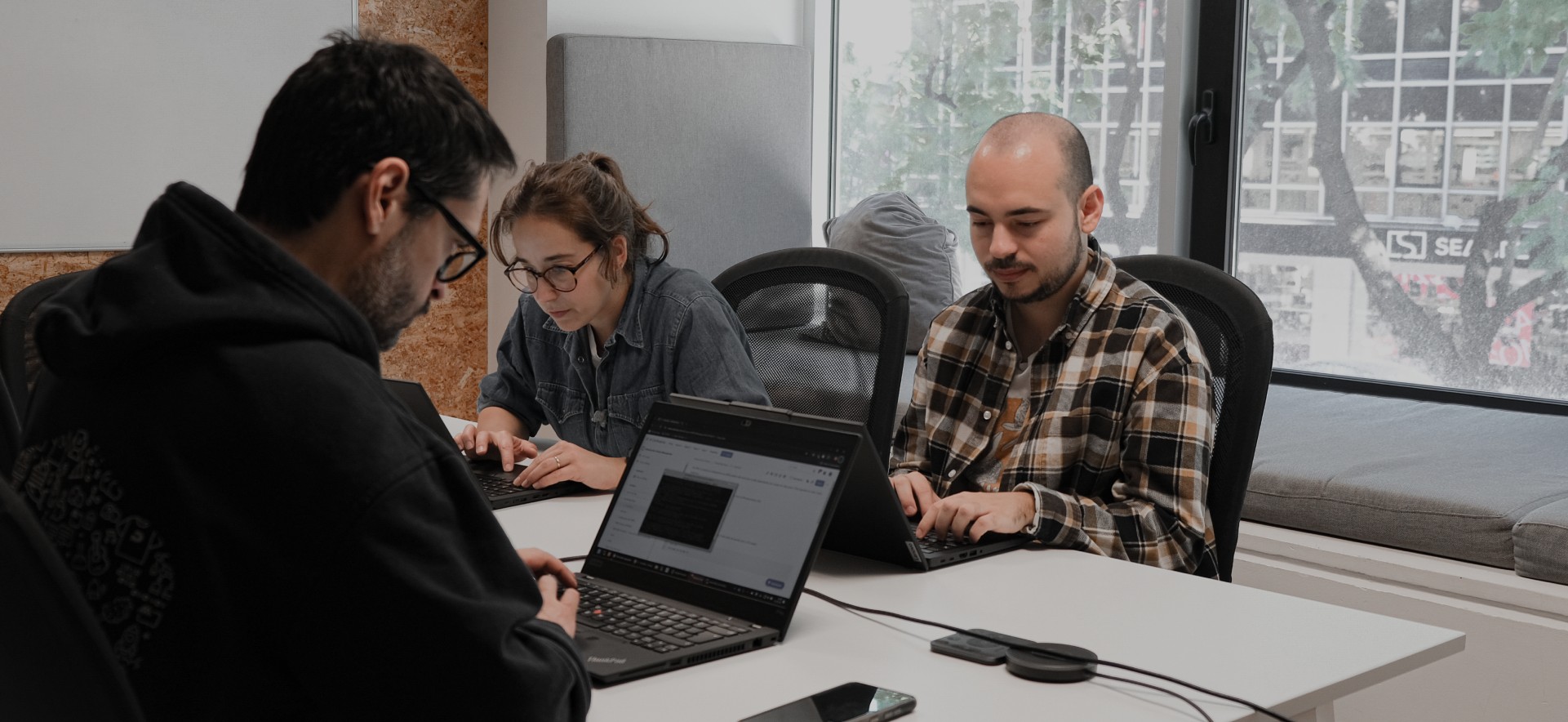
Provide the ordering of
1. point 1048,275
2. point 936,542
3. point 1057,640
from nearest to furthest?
1. point 1057,640
2. point 936,542
3. point 1048,275

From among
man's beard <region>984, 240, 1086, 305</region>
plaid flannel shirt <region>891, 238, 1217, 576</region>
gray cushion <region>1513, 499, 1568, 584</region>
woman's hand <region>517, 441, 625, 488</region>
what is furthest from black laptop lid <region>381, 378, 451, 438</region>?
gray cushion <region>1513, 499, 1568, 584</region>

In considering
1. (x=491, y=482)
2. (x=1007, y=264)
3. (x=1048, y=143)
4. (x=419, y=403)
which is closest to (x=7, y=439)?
(x=419, y=403)

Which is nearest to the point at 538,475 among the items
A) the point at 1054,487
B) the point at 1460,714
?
the point at 1054,487

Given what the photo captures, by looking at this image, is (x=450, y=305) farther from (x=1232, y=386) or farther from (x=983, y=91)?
(x=1232, y=386)

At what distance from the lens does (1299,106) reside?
3346 millimetres

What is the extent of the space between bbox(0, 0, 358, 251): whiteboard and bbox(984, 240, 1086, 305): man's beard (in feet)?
7.64

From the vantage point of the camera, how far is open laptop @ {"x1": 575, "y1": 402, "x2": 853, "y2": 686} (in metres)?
1.26

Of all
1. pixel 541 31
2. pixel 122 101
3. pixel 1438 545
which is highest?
pixel 541 31

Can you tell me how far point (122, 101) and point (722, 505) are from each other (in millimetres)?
2800

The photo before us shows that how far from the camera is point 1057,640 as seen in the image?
4.23 ft

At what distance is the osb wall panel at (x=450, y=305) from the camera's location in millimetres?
4000

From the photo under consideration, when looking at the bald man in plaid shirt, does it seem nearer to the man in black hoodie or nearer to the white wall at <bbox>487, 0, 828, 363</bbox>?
the man in black hoodie

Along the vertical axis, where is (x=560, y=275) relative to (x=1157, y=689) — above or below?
above

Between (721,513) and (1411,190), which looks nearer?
(721,513)
